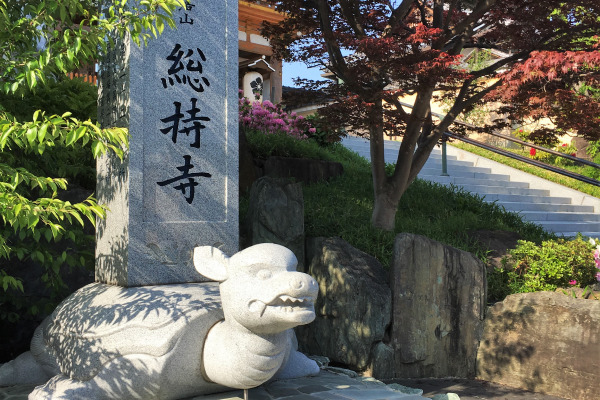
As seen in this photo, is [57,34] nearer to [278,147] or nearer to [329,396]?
[329,396]

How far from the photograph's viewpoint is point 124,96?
4570 millimetres

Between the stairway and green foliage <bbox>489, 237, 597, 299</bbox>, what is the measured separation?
13.7 ft

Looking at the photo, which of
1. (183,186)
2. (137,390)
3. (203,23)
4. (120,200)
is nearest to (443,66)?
(203,23)

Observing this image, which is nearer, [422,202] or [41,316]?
[41,316]

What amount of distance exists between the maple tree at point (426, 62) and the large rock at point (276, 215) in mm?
1342

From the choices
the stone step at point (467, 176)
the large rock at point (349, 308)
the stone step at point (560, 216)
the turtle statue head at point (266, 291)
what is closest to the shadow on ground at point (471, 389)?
the large rock at point (349, 308)

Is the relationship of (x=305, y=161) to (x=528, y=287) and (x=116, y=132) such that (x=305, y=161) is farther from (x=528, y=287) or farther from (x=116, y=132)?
(x=116, y=132)

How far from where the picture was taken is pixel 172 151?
466 cm

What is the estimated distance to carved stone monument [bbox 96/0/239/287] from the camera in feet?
14.7

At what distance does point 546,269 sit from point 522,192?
6615mm

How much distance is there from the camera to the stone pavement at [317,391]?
4027 millimetres

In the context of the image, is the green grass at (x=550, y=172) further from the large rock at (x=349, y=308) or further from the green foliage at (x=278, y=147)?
the large rock at (x=349, y=308)

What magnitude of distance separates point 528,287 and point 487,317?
0.97 m

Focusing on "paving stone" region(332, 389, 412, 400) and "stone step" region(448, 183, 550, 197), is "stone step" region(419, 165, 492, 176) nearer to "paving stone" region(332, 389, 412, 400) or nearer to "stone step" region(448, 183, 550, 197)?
"stone step" region(448, 183, 550, 197)
